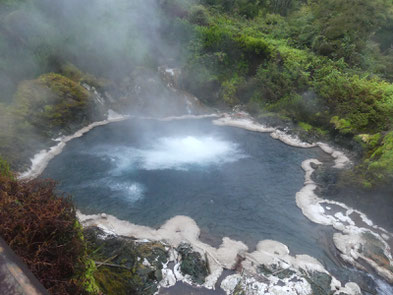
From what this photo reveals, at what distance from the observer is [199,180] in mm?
15430

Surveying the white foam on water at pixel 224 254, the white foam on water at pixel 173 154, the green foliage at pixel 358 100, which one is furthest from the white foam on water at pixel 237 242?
the green foliage at pixel 358 100

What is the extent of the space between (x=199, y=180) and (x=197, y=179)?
0.14 metres

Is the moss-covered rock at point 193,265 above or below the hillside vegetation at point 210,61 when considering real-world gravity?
below

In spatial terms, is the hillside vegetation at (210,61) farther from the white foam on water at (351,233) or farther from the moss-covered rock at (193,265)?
the moss-covered rock at (193,265)

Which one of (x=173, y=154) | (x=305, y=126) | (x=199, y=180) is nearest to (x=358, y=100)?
(x=305, y=126)

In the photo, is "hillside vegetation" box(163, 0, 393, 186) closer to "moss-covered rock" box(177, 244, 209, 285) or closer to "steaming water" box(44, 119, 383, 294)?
"steaming water" box(44, 119, 383, 294)

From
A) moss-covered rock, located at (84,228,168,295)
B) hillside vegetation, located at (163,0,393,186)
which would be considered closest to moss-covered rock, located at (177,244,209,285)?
moss-covered rock, located at (84,228,168,295)

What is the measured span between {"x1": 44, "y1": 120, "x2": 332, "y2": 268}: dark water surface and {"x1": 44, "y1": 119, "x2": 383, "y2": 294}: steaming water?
48 millimetres

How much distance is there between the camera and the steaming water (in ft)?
40.5

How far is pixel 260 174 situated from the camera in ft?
54.1

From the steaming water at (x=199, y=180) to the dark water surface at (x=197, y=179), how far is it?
5 centimetres

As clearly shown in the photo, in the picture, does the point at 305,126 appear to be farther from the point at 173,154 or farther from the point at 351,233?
the point at 351,233

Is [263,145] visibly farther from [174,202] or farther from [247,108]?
[174,202]

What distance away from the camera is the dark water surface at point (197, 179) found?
12430mm
